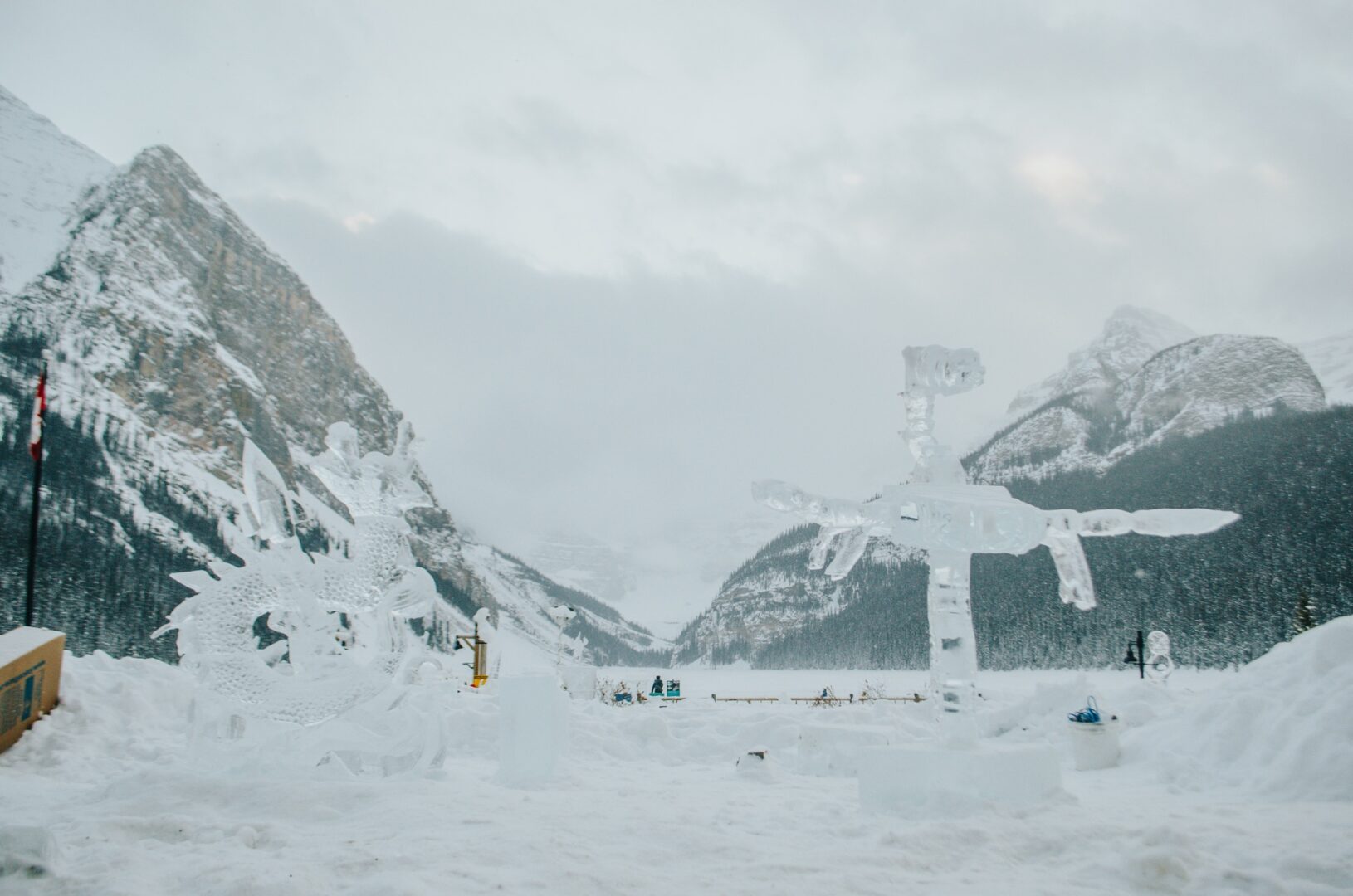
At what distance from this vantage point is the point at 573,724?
11766mm

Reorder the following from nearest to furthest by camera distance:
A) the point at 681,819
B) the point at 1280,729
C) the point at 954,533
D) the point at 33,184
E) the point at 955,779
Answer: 1. the point at 681,819
2. the point at 955,779
3. the point at 954,533
4. the point at 1280,729
5. the point at 33,184

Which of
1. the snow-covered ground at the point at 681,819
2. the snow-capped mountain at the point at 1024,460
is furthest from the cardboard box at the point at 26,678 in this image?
the snow-capped mountain at the point at 1024,460

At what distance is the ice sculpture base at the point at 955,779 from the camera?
19.8 feet

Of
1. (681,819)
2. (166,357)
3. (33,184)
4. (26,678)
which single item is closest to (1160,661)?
(681,819)

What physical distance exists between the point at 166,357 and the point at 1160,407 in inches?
5144

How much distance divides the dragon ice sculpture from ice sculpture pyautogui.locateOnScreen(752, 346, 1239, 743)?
4289 millimetres

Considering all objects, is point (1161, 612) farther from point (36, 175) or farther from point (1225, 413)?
point (36, 175)

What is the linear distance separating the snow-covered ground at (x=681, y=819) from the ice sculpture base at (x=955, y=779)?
0.60 feet

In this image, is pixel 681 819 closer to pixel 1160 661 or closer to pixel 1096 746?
pixel 1096 746

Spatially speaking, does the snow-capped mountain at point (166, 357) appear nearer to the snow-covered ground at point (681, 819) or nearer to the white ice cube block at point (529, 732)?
the snow-covered ground at point (681, 819)

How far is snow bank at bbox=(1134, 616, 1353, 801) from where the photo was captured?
625 cm

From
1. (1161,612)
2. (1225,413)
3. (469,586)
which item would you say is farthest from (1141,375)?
(469,586)

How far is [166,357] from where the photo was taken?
294ft

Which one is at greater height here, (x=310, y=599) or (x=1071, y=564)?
(x=1071, y=564)
